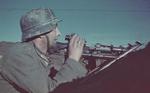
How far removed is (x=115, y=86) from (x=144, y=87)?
0.13m

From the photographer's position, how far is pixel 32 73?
2.31 metres

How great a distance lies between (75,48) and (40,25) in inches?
14.0

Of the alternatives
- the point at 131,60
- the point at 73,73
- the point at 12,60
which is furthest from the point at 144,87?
the point at 12,60

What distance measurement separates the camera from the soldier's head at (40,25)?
8.48 feet

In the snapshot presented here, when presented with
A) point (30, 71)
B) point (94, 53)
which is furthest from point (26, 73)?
point (94, 53)

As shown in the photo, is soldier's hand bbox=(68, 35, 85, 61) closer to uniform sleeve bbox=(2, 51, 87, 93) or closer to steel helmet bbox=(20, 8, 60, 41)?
uniform sleeve bbox=(2, 51, 87, 93)

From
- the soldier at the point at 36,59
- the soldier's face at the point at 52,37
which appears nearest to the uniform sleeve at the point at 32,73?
the soldier at the point at 36,59

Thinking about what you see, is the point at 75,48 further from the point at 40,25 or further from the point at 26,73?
the point at 26,73

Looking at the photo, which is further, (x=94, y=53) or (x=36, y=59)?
(x=94, y=53)

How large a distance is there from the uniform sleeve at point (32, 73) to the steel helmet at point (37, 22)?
30 centimetres

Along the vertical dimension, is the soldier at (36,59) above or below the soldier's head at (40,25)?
below

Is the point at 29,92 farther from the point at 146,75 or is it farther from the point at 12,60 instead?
the point at 146,75

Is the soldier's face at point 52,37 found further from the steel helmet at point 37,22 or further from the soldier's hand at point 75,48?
the soldier's hand at point 75,48

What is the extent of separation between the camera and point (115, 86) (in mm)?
1370
